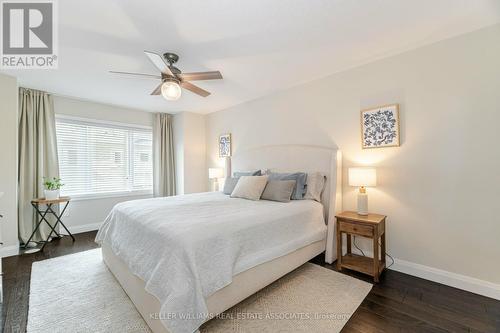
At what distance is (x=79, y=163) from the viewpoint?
407 cm

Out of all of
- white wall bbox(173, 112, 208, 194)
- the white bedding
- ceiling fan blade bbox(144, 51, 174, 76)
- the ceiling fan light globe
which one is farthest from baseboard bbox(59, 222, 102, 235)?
ceiling fan blade bbox(144, 51, 174, 76)

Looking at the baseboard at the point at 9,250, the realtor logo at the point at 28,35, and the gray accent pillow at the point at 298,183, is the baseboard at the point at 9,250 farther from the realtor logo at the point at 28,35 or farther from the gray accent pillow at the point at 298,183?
the gray accent pillow at the point at 298,183

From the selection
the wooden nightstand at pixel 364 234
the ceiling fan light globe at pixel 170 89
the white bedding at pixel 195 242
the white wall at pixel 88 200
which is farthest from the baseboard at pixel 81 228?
the wooden nightstand at pixel 364 234

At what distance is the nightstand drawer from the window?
13.9ft

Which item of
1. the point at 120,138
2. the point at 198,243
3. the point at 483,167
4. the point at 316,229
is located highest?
the point at 120,138

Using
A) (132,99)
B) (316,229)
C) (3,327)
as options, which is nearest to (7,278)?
(3,327)

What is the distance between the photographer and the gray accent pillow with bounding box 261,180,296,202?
2.83m

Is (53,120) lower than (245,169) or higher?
higher

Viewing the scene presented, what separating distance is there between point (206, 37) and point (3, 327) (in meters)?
2.93

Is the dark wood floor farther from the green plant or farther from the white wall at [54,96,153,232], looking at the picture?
the white wall at [54,96,153,232]

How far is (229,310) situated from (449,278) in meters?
2.22

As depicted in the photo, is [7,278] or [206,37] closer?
[206,37]

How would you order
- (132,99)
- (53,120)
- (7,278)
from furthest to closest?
(132,99)
(53,120)
(7,278)

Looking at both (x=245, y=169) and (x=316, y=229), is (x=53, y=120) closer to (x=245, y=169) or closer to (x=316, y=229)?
(x=245, y=169)
